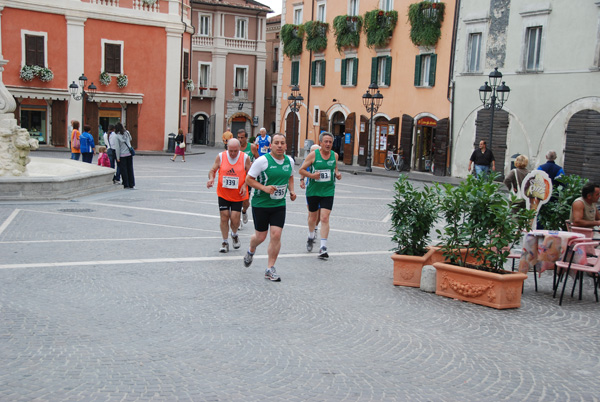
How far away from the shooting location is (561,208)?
1026 cm

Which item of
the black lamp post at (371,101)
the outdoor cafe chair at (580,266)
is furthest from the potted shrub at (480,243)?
the black lamp post at (371,101)

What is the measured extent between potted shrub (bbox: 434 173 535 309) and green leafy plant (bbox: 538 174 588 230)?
7.36 feet

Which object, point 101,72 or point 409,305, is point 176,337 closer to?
point 409,305

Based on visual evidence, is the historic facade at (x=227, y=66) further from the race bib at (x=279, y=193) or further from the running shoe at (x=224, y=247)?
the race bib at (x=279, y=193)

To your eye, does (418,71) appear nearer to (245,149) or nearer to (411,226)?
(245,149)

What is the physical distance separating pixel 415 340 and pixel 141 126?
121 ft

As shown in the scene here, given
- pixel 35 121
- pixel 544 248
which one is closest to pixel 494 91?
pixel 544 248

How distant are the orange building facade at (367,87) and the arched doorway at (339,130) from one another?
0.06 metres

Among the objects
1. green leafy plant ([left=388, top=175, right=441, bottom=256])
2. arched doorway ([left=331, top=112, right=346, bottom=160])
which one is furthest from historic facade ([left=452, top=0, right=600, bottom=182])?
green leafy plant ([left=388, top=175, right=441, bottom=256])

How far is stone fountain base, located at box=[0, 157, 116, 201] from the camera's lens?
50.9 ft

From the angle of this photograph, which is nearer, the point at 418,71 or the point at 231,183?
the point at 231,183

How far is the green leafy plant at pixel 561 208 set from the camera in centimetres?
1028

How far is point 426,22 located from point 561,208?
24.2 meters

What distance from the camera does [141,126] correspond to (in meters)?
41.2
